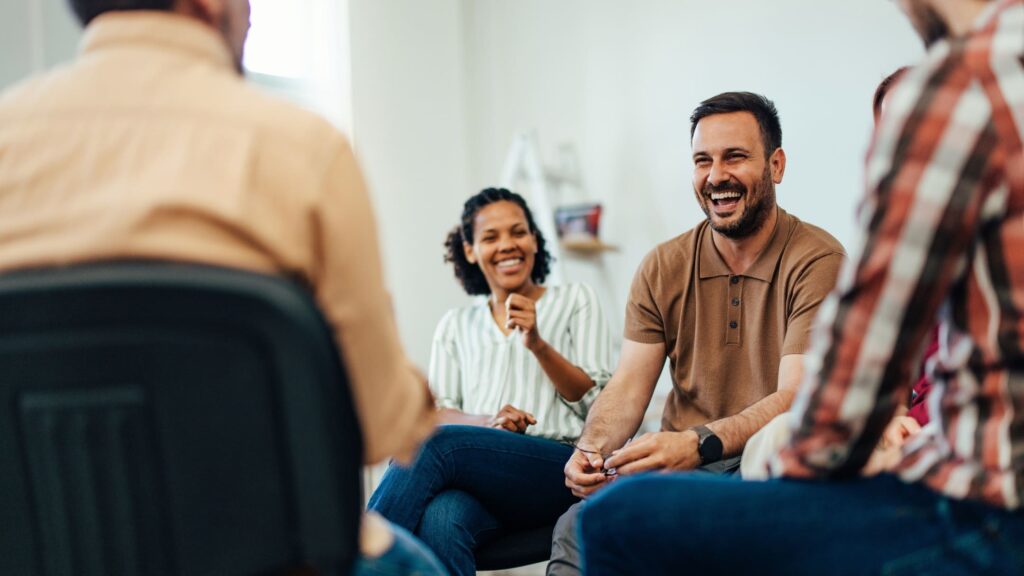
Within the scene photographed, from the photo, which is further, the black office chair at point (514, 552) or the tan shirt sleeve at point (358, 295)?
the black office chair at point (514, 552)

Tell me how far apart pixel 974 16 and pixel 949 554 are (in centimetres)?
50

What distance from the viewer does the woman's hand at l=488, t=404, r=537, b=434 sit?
2037 millimetres

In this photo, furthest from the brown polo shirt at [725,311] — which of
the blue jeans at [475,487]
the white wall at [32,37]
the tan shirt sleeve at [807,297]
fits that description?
the white wall at [32,37]

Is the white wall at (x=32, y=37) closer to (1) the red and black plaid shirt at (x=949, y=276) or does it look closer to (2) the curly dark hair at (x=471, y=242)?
(2) the curly dark hair at (x=471, y=242)

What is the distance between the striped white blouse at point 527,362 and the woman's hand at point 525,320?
10 centimetres

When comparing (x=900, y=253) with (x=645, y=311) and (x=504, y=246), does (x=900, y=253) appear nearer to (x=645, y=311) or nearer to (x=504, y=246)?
(x=645, y=311)

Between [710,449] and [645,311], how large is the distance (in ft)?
1.38

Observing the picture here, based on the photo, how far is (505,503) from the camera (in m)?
1.75

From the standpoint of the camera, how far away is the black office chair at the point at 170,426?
0.71 metres

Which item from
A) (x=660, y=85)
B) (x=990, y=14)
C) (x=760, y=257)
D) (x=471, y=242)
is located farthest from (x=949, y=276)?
(x=660, y=85)

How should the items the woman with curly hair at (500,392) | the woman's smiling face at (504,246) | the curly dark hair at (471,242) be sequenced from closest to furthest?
the woman with curly hair at (500,392), the woman's smiling face at (504,246), the curly dark hair at (471,242)

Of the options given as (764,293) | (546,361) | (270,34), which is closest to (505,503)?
(546,361)

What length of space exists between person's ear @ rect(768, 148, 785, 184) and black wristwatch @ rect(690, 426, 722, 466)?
2.18ft

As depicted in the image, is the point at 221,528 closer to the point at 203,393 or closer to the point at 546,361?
the point at 203,393
